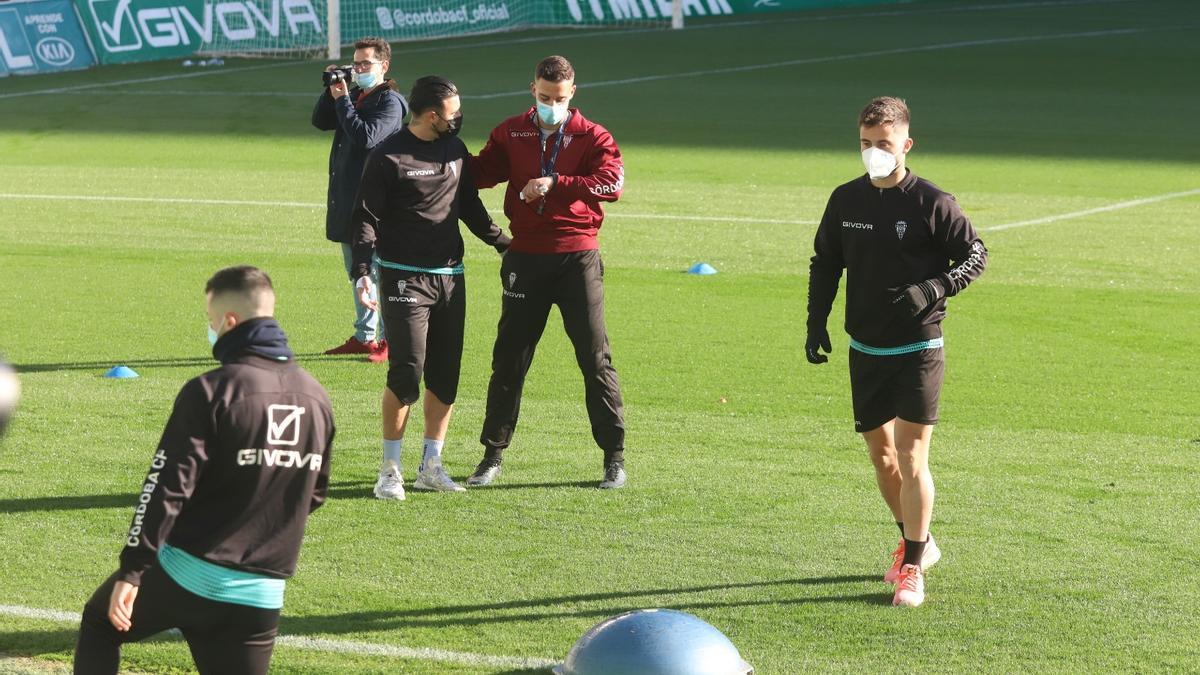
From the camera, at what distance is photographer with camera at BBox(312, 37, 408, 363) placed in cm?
1063

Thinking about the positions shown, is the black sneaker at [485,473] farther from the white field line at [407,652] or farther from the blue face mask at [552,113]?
the white field line at [407,652]

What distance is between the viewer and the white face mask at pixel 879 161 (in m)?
6.54

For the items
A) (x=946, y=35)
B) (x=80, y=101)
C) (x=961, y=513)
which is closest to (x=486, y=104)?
(x=80, y=101)

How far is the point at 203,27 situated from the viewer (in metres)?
34.8

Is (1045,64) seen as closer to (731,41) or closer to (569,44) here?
(731,41)

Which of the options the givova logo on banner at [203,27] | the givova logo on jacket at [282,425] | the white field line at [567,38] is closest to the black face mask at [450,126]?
the givova logo on jacket at [282,425]

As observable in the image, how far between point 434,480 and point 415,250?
122 cm

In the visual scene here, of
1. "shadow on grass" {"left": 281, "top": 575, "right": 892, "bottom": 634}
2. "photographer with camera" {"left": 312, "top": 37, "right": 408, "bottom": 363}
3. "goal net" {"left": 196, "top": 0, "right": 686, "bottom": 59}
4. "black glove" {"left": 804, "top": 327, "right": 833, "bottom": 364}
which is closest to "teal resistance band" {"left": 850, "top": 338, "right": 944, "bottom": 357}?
"black glove" {"left": 804, "top": 327, "right": 833, "bottom": 364}

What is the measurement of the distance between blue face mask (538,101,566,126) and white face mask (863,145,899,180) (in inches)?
86.7

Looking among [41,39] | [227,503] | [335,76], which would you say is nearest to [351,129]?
[335,76]

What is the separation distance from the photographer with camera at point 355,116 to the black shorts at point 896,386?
4244 mm

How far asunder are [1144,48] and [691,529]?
102 ft

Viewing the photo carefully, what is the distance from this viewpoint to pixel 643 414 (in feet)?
33.8

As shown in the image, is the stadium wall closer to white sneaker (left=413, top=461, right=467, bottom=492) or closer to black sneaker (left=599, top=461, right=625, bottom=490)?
white sneaker (left=413, top=461, right=467, bottom=492)
